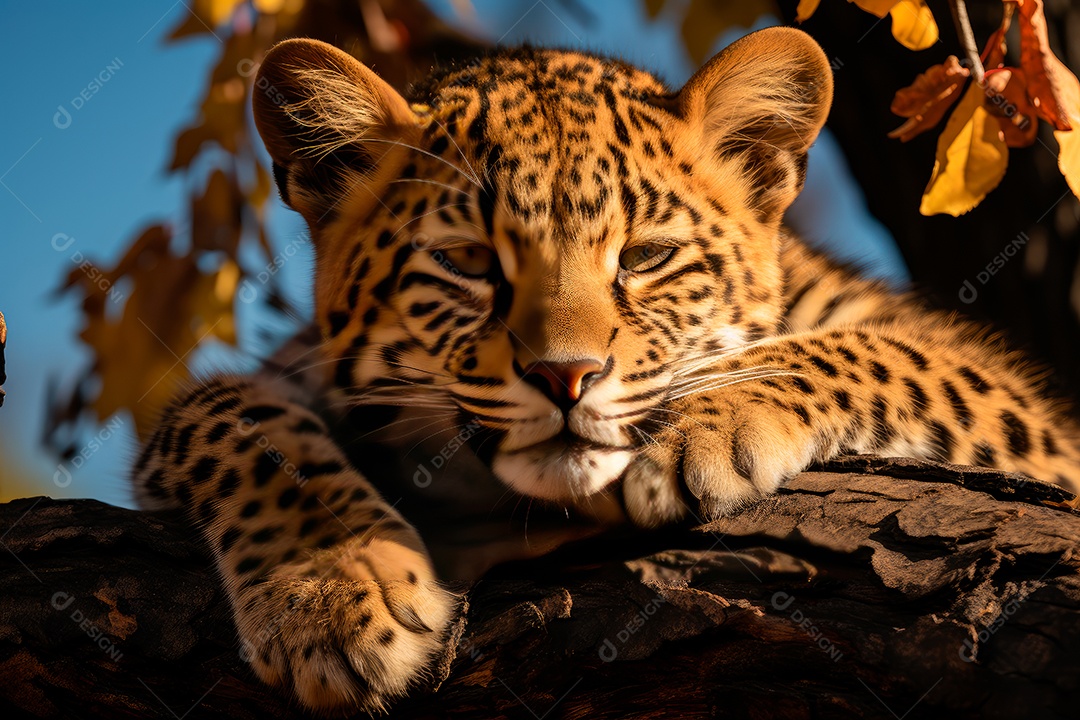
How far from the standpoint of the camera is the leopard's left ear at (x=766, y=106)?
3.83 meters

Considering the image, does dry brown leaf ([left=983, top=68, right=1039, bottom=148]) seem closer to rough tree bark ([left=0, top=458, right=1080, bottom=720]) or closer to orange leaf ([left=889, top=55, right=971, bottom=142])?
orange leaf ([left=889, top=55, right=971, bottom=142])

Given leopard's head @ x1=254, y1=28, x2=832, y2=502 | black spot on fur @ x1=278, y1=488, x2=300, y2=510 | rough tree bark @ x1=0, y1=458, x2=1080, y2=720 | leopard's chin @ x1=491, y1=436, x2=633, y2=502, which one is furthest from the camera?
black spot on fur @ x1=278, y1=488, x2=300, y2=510

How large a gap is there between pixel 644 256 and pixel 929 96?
3.55 ft

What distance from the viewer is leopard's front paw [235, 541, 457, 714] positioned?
271cm

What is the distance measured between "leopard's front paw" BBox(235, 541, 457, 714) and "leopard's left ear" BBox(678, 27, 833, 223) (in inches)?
83.3

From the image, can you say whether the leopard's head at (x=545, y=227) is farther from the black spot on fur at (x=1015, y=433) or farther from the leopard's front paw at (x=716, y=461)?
the black spot on fur at (x=1015, y=433)

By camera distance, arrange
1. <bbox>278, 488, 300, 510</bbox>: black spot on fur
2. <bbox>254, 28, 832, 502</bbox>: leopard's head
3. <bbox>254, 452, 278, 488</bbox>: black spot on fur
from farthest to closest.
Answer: <bbox>254, 452, 278, 488</bbox>: black spot on fur, <bbox>278, 488, 300, 510</bbox>: black spot on fur, <bbox>254, 28, 832, 502</bbox>: leopard's head

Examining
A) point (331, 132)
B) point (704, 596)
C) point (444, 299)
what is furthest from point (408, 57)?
point (704, 596)

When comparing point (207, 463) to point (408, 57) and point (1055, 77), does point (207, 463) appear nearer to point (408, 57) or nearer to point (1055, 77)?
point (1055, 77)

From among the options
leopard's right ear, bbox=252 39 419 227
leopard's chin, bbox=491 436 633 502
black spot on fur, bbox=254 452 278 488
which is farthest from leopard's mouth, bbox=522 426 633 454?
leopard's right ear, bbox=252 39 419 227

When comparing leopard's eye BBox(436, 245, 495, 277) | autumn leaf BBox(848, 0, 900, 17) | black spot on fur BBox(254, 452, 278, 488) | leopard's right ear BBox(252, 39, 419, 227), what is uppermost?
leopard's right ear BBox(252, 39, 419, 227)

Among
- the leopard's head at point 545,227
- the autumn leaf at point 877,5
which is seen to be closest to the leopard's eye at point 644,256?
the leopard's head at point 545,227

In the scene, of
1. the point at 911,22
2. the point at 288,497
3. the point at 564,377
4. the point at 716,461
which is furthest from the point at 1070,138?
the point at 288,497

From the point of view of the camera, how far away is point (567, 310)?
10.2 ft
